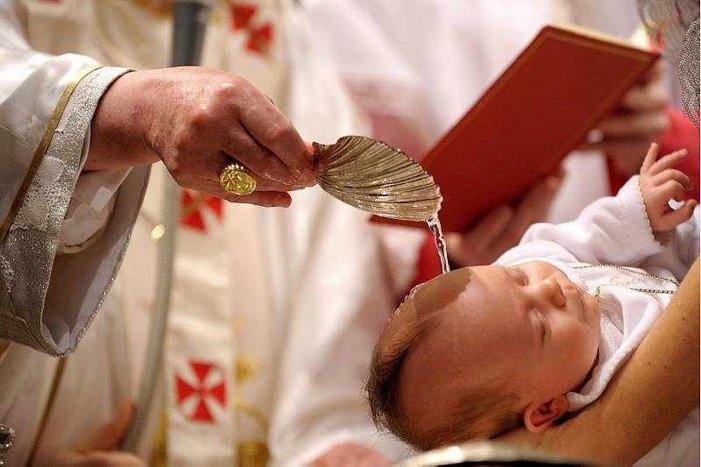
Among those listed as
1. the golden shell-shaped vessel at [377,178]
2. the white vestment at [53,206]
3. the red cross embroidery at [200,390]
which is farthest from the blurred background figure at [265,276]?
the golden shell-shaped vessel at [377,178]

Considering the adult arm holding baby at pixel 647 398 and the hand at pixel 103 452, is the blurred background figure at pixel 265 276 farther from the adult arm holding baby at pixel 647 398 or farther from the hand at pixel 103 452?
the adult arm holding baby at pixel 647 398

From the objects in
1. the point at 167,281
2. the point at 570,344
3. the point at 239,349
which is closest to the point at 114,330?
the point at 167,281

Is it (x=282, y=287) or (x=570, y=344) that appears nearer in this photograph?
(x=570, y=344)

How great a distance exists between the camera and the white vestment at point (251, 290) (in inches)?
61.9

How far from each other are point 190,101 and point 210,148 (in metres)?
0.04

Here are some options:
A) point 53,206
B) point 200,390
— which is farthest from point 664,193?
point 200,390

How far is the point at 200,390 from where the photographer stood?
163cm

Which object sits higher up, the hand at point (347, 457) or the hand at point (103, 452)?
the hand at point (103, 452)

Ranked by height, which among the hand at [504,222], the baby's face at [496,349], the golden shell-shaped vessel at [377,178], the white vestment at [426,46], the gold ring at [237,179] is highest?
the golden shell-shaped vessel at [377,178]

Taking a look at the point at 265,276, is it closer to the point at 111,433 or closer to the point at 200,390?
the point at 200,390

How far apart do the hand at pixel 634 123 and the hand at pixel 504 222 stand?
8 cm

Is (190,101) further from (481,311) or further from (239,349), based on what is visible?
(239,349)

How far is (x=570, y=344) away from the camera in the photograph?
89 cm

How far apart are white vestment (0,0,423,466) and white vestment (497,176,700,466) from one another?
0.47 metres
